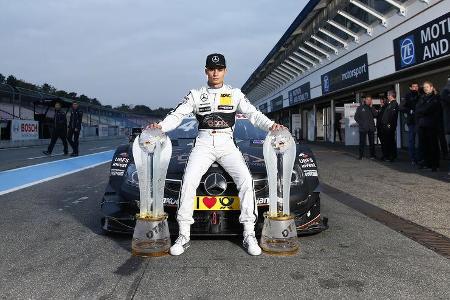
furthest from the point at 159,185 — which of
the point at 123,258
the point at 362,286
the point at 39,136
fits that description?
the point at 39,136

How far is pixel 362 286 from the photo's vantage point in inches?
104

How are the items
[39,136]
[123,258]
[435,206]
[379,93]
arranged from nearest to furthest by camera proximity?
[123,258]
[435,206]
[379,93]
[39,136]

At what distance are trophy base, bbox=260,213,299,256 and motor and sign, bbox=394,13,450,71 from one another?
769cm

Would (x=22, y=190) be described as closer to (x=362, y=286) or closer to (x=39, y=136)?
(x=362, y=286)

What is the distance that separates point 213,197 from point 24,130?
71.7 feet

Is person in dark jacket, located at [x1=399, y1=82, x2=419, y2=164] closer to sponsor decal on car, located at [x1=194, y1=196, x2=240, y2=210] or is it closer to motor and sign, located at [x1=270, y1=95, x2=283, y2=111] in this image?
sponsor decal on car, located at [x1=194, y1=196, x2=240, y2=210]

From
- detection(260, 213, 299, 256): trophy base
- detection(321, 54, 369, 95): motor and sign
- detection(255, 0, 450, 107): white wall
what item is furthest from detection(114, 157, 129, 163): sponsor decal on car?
detection(321, 54, 369, 95): motor and sign

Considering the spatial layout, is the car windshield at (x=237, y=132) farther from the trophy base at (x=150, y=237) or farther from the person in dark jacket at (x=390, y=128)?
the person in dark jacket at (x=390, y=128)

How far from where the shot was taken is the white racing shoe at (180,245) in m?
3.27

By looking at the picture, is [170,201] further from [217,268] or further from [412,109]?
[412,109]

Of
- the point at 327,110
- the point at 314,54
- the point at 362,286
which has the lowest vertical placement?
the point at 362,286

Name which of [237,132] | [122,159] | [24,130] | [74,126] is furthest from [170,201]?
[24,130]

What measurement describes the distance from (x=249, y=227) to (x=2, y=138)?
20.5 m

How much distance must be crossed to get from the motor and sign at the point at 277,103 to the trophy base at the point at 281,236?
2749 centimetres
